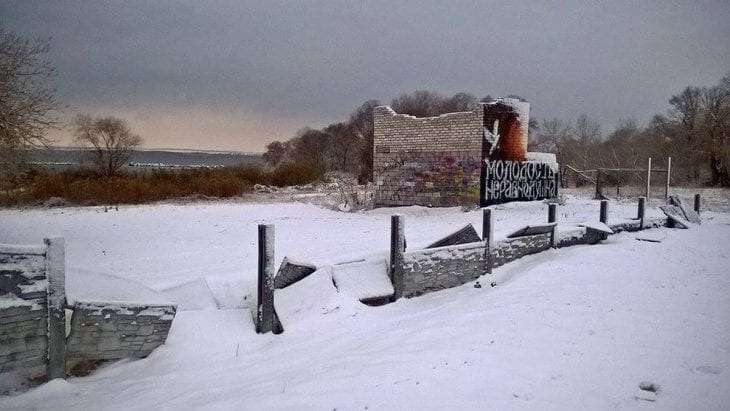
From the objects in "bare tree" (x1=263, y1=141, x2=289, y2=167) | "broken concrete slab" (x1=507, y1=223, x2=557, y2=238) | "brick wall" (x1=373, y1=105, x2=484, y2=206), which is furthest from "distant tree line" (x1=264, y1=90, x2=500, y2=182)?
"broken concrete slab" (x1=507, y1=223, x2=557, y2=238)

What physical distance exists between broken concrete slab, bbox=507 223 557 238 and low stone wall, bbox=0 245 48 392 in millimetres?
7168

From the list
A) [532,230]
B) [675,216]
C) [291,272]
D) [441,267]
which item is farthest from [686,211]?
[291,272]

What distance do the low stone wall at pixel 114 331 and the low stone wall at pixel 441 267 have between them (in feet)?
10.7

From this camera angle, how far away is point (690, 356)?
400cm

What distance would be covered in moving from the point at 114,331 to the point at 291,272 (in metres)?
2.34

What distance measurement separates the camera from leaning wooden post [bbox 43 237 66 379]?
4.17 meters

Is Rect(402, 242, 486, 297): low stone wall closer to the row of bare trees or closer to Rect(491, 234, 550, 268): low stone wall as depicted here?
Rect(491, 234, 550, 268): low stone wall

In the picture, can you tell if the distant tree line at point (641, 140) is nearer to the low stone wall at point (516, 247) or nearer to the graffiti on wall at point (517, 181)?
the graffiti on wall at point (517, 181)

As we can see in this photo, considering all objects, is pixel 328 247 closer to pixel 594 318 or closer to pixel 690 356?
pixel 594 318

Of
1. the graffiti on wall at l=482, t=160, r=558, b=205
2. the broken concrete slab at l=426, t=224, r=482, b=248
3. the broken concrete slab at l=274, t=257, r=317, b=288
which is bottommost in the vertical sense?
the broken concrete slab at l=274, t=257, r=317, b=288

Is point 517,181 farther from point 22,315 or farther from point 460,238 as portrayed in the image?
point 22,315

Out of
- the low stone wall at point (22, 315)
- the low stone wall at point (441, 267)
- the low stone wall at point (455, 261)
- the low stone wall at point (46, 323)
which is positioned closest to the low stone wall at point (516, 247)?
the low stone wall at point (455, 261)

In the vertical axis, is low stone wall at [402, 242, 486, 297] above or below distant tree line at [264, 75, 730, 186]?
below

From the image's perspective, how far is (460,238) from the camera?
752 centimetres
